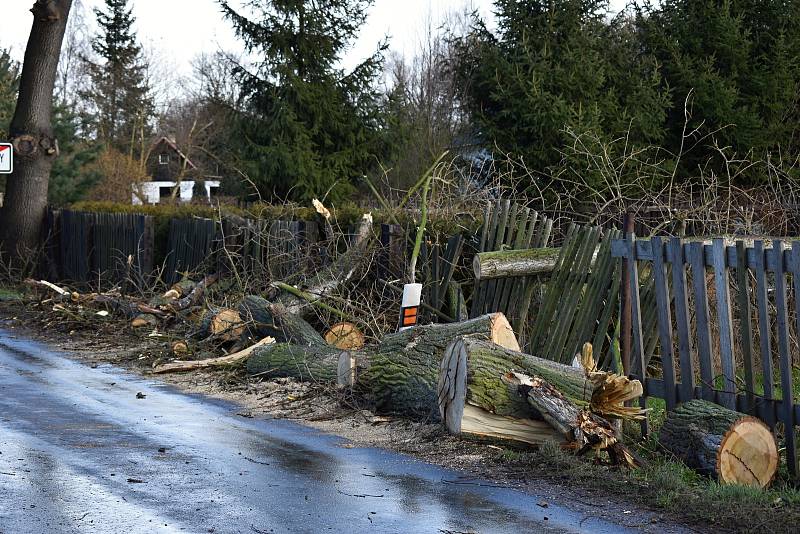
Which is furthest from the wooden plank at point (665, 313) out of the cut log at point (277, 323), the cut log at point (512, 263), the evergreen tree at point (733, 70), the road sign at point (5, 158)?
the evergreen tree at point (733, 70)

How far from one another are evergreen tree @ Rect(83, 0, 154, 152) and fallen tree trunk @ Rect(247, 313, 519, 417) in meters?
47.3

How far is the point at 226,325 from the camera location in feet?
44.1

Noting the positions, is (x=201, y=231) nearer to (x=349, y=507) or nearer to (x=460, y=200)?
(x=460, y=200)

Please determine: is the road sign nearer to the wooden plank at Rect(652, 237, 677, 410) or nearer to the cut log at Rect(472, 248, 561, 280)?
the cut log at Rect(472, 248, 561, 280)

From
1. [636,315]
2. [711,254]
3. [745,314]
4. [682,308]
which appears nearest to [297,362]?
[636,315]

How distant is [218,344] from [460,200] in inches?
140

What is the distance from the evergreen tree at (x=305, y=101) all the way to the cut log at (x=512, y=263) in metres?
22.0

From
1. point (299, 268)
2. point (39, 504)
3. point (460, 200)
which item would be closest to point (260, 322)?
point (299, 268)

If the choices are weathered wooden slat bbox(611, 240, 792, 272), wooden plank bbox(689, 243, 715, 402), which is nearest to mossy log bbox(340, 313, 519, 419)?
weathered wooden slat bbox(611, 240, 792, 272)

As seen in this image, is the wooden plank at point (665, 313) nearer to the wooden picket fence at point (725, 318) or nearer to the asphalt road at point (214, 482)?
the wooden picket fence at point (725, 318)

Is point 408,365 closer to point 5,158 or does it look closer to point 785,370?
point 785,370

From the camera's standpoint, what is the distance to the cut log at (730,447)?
7.00 metres

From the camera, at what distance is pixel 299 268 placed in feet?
48.3

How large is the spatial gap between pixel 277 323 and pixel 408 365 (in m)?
3.51
